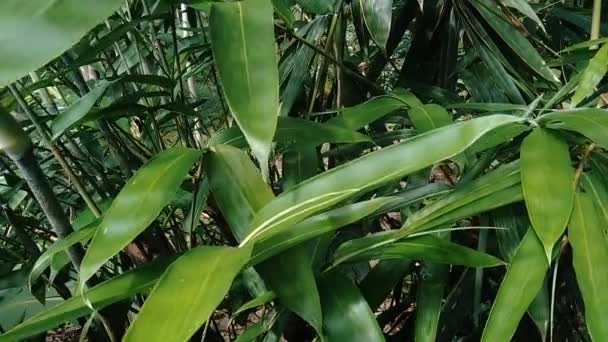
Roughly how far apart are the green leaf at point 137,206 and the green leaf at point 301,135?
69mm

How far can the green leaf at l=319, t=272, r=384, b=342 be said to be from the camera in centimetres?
39

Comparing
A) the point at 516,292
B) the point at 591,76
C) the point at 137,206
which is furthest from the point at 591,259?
the point at 137,206

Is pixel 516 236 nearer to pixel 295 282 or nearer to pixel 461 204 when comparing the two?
pixel 461 204

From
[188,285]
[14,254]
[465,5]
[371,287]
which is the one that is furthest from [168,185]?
[465,5]

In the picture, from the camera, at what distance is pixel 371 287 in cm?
50

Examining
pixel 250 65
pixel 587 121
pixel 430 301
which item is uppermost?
pixel 250 65

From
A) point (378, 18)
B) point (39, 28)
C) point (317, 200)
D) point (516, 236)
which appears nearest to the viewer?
point (39, 28)

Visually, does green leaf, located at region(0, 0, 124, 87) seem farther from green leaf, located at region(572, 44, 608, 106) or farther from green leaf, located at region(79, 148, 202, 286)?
green leaf, located at region(572, 44, 608, 106)

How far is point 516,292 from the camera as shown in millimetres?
373

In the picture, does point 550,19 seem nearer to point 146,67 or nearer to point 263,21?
point 146,67

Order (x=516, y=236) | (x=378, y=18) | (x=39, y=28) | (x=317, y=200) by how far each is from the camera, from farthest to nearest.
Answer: (x=378, y=18), (x=516, y=236), (x=317, y=200), (x=39, y=28)

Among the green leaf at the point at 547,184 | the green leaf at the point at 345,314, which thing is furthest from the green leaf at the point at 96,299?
the green leaf at the point at 547,184

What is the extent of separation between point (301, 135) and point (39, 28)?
26cm

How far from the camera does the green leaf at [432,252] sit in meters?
0.40
